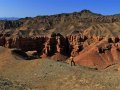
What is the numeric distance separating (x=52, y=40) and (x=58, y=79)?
62.8m

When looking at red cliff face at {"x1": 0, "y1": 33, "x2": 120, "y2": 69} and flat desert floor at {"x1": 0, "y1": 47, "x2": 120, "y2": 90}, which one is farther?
red cliff face at {"x1": 0, "y1": 33, "x2": 120, "y2": 69}

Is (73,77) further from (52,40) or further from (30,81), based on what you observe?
(52,40)

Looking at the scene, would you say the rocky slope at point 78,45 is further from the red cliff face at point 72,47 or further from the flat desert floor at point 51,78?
the flat desert floor at point 51,78

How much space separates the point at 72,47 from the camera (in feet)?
310

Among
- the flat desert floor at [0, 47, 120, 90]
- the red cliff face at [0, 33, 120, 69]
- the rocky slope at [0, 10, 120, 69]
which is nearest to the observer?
the flat desert floor at [0, 47, 120, 90]

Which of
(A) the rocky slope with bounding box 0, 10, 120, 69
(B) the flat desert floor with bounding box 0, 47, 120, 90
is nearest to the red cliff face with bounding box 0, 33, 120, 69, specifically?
(A) the rocky slope with bounding box 0, 10, 120, 69

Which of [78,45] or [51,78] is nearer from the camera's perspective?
[51,78]

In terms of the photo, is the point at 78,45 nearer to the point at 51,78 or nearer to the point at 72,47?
the point at 72,47

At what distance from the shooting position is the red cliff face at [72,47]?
3039 inches

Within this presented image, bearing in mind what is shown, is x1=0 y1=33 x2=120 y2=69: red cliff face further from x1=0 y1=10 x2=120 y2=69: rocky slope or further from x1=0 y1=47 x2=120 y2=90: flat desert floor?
x1=0 y1=47 x2=120 y2=90: flat desert floor

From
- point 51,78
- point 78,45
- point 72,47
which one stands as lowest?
point 72,47

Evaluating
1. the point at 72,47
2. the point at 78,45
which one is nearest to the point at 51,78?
the point at 78,45

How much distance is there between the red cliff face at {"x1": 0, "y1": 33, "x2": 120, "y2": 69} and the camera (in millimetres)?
77188

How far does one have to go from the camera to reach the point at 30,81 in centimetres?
3019
